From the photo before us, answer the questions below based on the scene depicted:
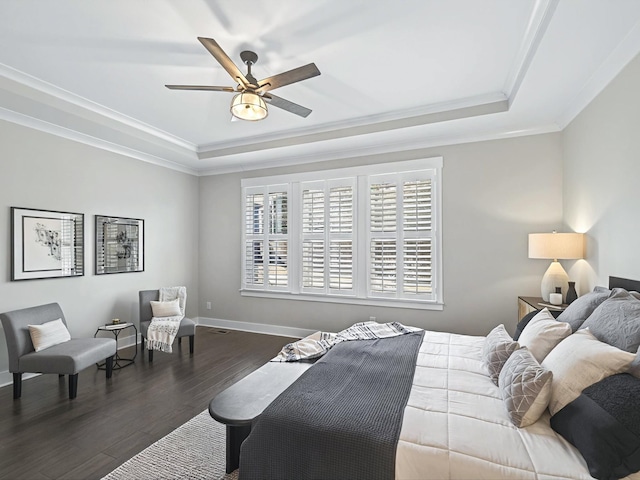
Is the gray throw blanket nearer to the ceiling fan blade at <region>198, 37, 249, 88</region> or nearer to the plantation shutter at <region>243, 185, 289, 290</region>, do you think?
the ceiling fan blade at <region>198, 37, 249, 88</region>

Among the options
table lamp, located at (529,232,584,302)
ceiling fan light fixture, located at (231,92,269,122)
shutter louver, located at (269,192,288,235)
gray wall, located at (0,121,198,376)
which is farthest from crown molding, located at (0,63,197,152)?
table lamp, located at (529,232,584,302)

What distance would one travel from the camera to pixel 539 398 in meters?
1.57

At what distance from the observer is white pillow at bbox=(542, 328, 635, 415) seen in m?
1.49

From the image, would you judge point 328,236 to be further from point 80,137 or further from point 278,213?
point 80,137

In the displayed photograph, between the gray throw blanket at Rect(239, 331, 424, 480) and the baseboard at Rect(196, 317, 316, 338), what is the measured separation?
121 inches

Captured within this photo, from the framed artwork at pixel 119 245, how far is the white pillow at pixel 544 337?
478 centimetres

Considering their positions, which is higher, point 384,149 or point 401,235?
point 384,149

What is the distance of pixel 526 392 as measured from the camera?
1.59m

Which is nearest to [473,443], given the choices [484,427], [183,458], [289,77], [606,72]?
[484,427]

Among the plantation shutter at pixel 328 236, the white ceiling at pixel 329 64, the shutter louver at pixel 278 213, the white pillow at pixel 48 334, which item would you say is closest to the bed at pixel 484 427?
the white ceiling at pixel 329 64

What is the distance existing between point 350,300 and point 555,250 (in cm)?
255

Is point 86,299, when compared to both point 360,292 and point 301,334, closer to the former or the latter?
point 301,334

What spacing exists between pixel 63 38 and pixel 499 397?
12.6 ft

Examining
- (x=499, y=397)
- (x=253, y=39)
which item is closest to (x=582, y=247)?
(x=499, y=397)
